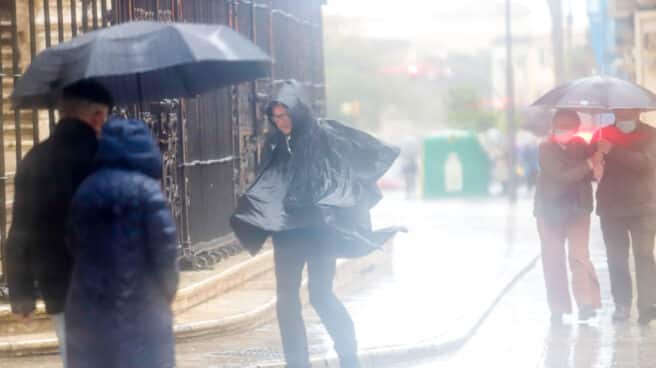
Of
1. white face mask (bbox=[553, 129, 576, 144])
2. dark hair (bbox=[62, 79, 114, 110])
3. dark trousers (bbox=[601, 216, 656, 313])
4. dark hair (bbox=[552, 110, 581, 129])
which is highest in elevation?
dark hair (bbox=[62, 79, 114, 110])

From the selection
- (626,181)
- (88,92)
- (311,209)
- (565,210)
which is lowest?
(565,210)

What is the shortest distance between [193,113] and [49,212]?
25.4 ft

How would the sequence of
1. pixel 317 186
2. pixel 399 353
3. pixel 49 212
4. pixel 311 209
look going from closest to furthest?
pixel 49 212, pixel 311 209, pixel 317 186, pixel 399 353

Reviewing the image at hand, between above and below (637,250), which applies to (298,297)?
above

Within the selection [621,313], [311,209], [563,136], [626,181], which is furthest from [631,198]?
[311,209]

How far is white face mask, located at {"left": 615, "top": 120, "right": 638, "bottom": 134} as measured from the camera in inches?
466

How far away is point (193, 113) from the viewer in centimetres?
1420

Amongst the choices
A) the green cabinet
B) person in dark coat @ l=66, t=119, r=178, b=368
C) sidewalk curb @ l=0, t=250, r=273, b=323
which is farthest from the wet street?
the green cabinet

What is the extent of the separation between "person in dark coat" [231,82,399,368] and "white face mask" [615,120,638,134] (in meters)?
3.42

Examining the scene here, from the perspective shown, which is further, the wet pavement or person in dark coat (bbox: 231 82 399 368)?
the wet pavement

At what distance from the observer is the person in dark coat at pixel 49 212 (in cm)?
650

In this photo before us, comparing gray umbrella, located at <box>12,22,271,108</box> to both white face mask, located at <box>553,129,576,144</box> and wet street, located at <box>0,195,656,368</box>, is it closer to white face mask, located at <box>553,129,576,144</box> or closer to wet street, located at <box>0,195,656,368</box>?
wet street, located at <box>0,195,656,368</box>

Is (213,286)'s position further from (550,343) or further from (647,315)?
(647,315)

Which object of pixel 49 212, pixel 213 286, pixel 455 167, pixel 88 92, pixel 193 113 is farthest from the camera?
pixel 455 167
